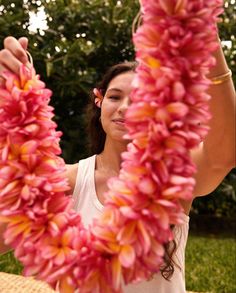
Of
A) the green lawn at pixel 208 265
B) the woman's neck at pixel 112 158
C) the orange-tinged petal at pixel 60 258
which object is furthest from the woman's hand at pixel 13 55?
the green lawn at pixel 208 265

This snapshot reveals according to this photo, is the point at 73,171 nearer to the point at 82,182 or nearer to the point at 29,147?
the point at 82,182

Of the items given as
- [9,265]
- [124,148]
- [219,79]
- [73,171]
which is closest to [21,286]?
[9,265]

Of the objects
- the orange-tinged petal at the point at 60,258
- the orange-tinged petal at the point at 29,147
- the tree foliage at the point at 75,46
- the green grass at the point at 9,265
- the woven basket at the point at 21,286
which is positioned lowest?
the green grass at the point at 9,265

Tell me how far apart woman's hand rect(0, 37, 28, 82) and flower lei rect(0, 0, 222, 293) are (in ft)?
0.21

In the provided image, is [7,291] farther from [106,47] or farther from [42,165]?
[106,47]

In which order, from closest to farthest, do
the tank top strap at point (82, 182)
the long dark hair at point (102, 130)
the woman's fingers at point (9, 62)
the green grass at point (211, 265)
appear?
the woman's fingers at point (9, 62), the long dark hair at point (102, 130), the tank top strap at point (82, 182), the green grass at point (211, 265)

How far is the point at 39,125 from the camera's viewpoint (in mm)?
889

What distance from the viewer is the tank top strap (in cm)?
131

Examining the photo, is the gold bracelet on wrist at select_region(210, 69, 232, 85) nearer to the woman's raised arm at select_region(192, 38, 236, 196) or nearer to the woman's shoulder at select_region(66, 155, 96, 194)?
the woman's raised arm at select_region(192, 38, 236, 196)

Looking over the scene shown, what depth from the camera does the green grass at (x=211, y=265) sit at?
9.49 feet

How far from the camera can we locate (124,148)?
1.30 metres

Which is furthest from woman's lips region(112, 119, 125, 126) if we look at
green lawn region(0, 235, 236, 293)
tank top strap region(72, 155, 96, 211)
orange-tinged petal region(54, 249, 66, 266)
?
green lawn region(0, 235, 236, 293)

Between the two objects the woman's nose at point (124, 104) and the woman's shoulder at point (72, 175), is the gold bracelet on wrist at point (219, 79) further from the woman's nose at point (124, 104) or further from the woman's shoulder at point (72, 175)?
the woman's shoulder at point (72, 175)

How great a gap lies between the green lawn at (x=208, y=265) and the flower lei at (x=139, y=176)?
2.09 meters
